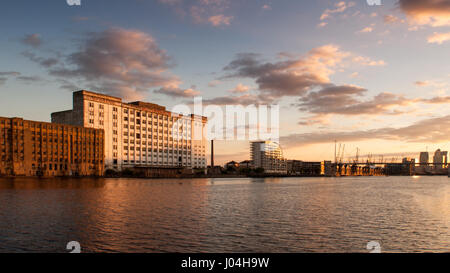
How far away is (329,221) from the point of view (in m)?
43.2

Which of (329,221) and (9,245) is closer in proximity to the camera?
(9,245)

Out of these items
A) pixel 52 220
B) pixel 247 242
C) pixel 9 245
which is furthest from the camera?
pixel 52 220

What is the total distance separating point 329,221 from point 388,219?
26.9 ft

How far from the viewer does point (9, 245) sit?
28719 mm
